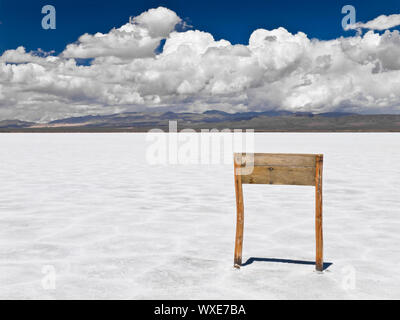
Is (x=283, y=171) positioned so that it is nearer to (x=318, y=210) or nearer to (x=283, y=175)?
(x=283, y=175)

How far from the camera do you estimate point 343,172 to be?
13062 mm

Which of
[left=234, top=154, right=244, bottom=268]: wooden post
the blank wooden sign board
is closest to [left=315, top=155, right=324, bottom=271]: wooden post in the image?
the blank wooden sign board

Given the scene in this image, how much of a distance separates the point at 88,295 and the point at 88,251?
1.33 metres

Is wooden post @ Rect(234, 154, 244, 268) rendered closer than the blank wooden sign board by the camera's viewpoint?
No

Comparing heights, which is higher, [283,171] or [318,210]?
[283,171]

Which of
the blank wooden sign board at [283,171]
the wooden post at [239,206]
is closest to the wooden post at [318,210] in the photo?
the blank wooden sign board at [283,171]

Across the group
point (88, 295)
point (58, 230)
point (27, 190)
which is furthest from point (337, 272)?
point (27, 190)

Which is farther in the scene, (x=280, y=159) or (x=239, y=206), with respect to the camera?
(x=239, y=206)

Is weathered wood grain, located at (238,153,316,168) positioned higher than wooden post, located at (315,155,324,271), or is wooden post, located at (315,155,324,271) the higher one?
weathered wood grain, located at (238,153,316,168)

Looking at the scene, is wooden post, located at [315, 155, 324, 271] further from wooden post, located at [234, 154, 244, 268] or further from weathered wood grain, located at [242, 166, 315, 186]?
wooden post, located at [234, 154, 244, 268]

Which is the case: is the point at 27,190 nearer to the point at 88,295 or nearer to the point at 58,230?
the point at 58,230

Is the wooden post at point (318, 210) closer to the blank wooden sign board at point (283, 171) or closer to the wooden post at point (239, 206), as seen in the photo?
A: the blank wooden sign board at point (283, 171)

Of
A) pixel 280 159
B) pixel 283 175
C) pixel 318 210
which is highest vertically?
pixel 280 159

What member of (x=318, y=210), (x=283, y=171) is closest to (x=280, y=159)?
(x=283, y=171)
